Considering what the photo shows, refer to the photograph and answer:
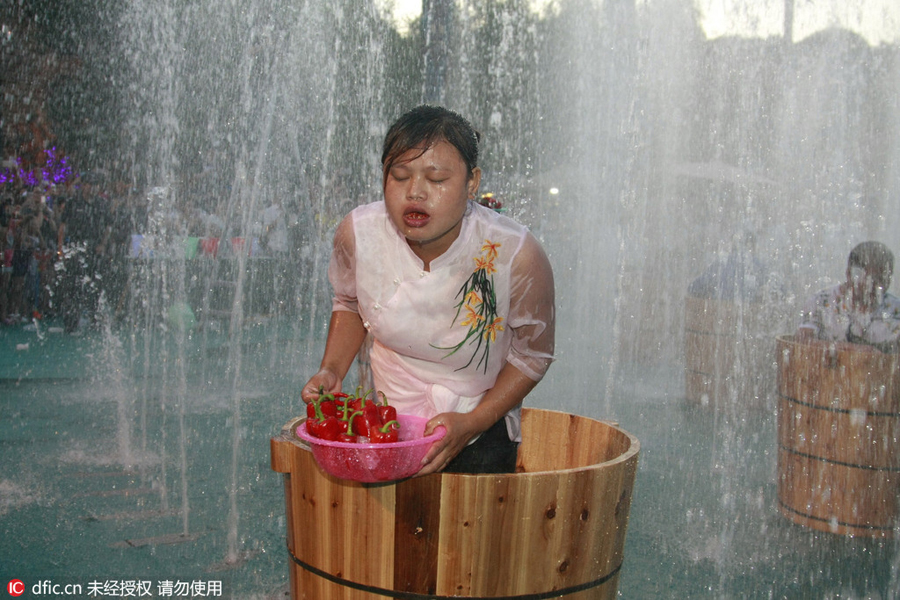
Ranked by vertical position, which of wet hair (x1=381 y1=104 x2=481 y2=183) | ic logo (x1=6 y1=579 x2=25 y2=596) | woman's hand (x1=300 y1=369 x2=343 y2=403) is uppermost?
wet hair (x1=381 y1=104 x2=481 y2=183)

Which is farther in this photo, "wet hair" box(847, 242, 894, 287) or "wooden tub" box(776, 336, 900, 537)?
"wet hair" box(847, 242, 894, 287)

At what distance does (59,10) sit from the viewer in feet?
39.1

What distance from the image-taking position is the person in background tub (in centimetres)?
411

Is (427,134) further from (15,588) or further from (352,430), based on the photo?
(15,588)

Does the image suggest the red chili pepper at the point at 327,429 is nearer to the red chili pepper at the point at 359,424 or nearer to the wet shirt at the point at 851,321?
the red chili pepper at the point at 359,424

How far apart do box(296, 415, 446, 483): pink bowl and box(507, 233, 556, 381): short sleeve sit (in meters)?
0.36

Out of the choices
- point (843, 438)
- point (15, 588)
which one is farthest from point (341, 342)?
point (843, 438)

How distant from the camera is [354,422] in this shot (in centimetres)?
174

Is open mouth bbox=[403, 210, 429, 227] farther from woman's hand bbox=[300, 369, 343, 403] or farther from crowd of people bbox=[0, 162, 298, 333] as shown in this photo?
crowd of people bbox=[0, 162, 298, 333]

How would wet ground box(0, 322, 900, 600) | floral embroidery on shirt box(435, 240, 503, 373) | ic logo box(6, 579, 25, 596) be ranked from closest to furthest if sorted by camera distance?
1. floral embroidery on shirt box(435, 240, 503, 373)
2. ic logo box(6, 579, 25, 596)
3. wet ground box(0, 322, 900, 600)

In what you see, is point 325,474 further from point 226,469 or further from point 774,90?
point 774,90

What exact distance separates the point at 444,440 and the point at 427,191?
1.80ft

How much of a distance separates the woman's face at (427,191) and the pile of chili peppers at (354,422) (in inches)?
15.9

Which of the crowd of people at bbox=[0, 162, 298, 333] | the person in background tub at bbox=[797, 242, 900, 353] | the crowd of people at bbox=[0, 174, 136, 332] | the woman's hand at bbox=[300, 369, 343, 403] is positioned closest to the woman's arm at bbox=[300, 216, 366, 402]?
the woman's hand at bbox=[300, 369, 343, 403]
